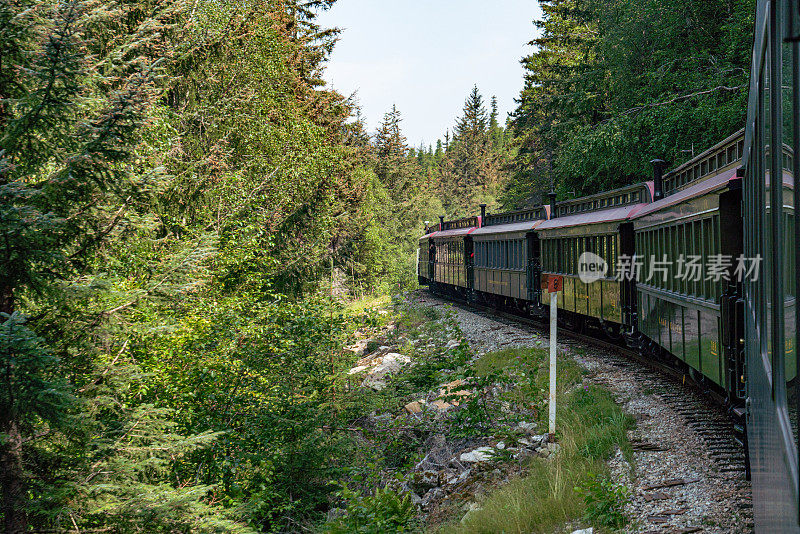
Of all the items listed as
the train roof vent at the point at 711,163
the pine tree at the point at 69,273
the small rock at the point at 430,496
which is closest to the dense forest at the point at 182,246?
the pine tree at the point at 69,273

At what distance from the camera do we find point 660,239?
9.52m

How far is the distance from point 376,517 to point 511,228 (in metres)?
15.0

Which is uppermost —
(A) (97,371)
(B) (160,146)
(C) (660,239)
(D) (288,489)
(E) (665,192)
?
(B) (160,146)

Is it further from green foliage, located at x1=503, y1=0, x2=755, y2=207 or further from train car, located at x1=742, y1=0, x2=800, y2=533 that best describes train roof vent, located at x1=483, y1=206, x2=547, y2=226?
train car, located at x1=742, y1=0, x2=800, y2=533

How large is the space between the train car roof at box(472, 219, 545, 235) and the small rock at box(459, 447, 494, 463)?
1099 cm

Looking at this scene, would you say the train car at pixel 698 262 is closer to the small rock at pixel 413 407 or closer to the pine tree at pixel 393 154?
the small rock at pixel 413 407

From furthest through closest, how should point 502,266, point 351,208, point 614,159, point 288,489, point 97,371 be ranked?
point 351,208, point 614,159, point 502,266, point 288,489, point 97,371

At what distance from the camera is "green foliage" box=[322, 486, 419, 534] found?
7.00 metres

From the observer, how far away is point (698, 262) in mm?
7328

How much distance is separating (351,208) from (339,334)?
80.0 ft

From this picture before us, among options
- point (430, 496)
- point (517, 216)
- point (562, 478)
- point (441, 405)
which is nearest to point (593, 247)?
point (441, 405)

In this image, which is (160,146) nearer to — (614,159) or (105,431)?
(105,431)

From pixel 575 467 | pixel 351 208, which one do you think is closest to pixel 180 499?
pixel 575 467

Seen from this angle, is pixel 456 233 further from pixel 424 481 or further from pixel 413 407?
pixel 424 481
